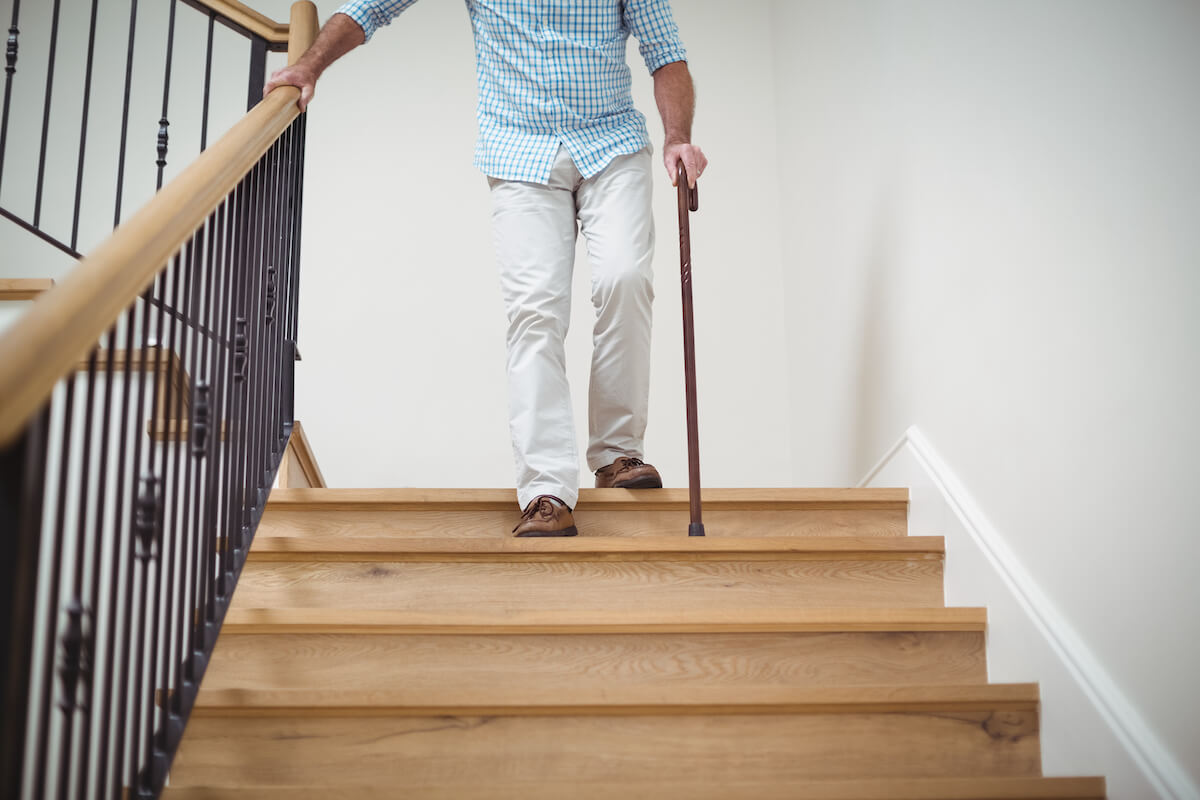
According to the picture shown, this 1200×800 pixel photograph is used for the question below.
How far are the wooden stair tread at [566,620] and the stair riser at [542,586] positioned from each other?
146 millimetres

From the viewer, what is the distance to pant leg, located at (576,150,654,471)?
2.17m

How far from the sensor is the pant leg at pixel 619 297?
2.17 metres

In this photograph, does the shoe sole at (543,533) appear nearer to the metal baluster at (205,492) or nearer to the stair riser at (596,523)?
the stair riser at (596,523)

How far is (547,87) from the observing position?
87.4 inches

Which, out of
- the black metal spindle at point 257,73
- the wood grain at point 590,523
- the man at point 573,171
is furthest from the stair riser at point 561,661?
the black metal spindle at point 257,73

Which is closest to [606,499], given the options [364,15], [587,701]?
[587,701]

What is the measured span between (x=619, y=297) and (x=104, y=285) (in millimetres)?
1309

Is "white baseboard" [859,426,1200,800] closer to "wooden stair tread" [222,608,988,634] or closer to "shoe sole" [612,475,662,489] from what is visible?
"wooden stair tread" [222,608,988,634]

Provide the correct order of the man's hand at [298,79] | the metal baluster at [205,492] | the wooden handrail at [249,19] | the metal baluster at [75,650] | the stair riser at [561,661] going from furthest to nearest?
the wooden handrail at [249,19]
the man's hand at [298,79]
the stair riser at [561,661]
the metal baluster at [205,492]
the metal baluster at [75,650]

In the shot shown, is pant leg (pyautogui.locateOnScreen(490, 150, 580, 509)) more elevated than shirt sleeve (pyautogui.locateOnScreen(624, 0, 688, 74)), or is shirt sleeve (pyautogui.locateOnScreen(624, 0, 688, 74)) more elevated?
shirt sleeve (pyautogui.locateOnScreen(624, 0, 688, 74))

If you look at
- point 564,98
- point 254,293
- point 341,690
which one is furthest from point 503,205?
point 341,690

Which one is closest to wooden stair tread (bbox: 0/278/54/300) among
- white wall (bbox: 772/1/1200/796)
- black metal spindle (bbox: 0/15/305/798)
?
black metal spindle (bbox: 0/15/305/798)

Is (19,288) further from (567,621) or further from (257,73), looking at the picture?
(567,621)

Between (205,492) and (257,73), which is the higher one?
(257,73)
